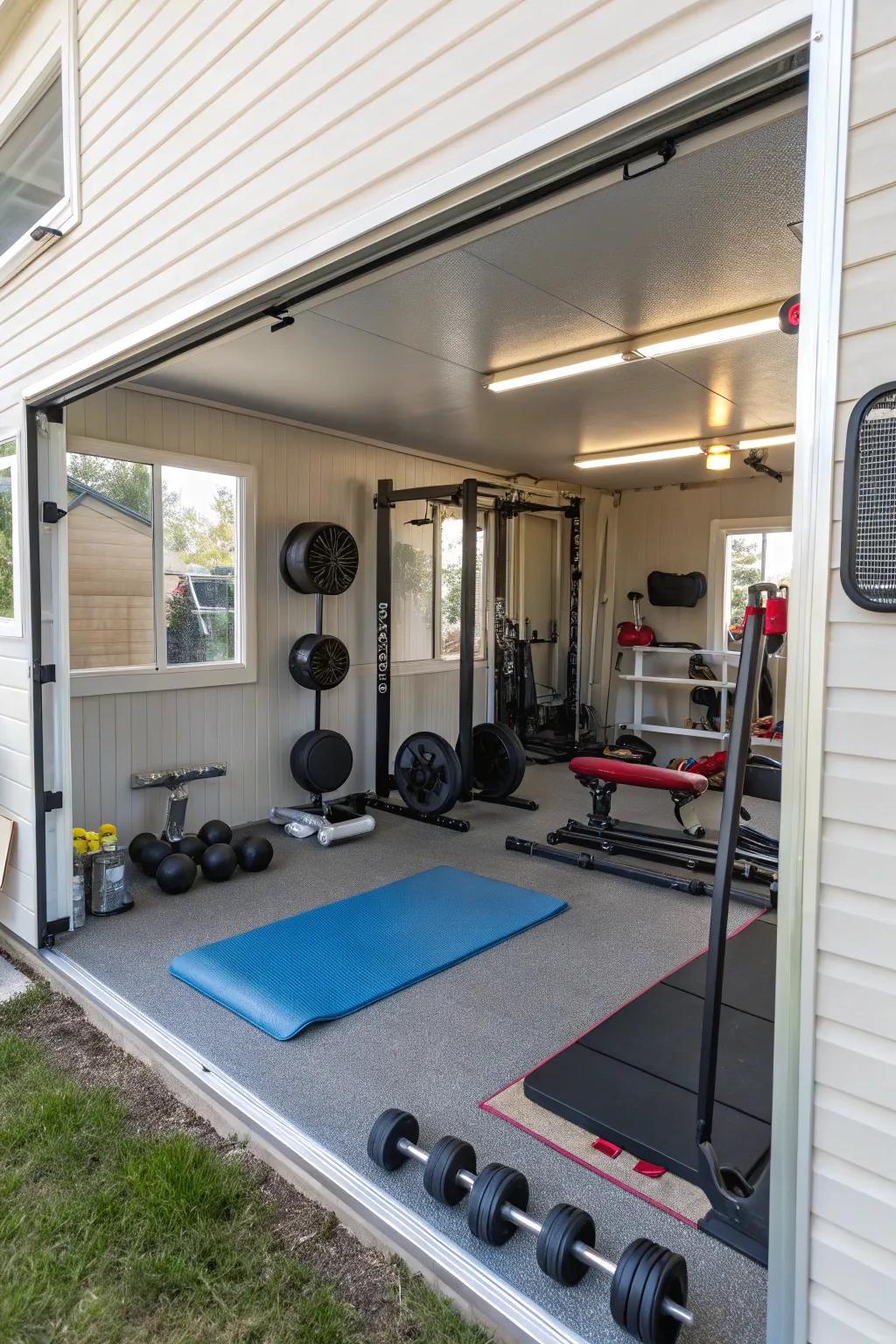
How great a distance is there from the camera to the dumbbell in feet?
5.19

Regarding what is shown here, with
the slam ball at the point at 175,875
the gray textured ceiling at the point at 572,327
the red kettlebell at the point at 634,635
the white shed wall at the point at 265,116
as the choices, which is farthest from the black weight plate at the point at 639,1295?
the red kettlebell at the point at 634,635

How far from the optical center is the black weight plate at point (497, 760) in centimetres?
578

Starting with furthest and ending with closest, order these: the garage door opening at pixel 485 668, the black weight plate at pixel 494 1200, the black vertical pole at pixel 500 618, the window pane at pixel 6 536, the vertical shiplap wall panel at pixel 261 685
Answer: the black vertical pole at pixel 500 618 < the vertical shiplap wall panel at pixel 261 685 < the window pane at pixel 6 536 < the garage door opening at pixel 485 668 < the black weight plate at pixel 494 1200

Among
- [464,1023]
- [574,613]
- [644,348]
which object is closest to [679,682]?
[574,613]

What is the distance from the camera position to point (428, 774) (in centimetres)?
544

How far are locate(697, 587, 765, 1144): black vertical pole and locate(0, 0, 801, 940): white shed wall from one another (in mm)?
1071

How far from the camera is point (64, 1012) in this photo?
10.1 ft

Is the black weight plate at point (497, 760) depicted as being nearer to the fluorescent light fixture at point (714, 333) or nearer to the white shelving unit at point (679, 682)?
the white shelving unit at point (679, 682)

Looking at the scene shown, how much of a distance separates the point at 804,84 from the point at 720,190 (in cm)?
130

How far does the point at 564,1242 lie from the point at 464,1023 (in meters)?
1.19

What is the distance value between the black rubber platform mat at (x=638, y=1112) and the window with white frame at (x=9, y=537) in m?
2.83

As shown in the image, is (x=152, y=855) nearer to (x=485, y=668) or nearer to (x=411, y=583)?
(x=411, y=583)

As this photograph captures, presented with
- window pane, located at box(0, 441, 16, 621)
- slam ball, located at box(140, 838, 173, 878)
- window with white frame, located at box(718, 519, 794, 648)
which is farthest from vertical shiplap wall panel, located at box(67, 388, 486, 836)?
window with white frame, located at box(718, 519, 794, 648)

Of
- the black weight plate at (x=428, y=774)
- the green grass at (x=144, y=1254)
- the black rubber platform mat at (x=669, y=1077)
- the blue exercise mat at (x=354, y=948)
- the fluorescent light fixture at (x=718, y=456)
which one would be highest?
the fluorescent light fixture at (x=718, y=456)
